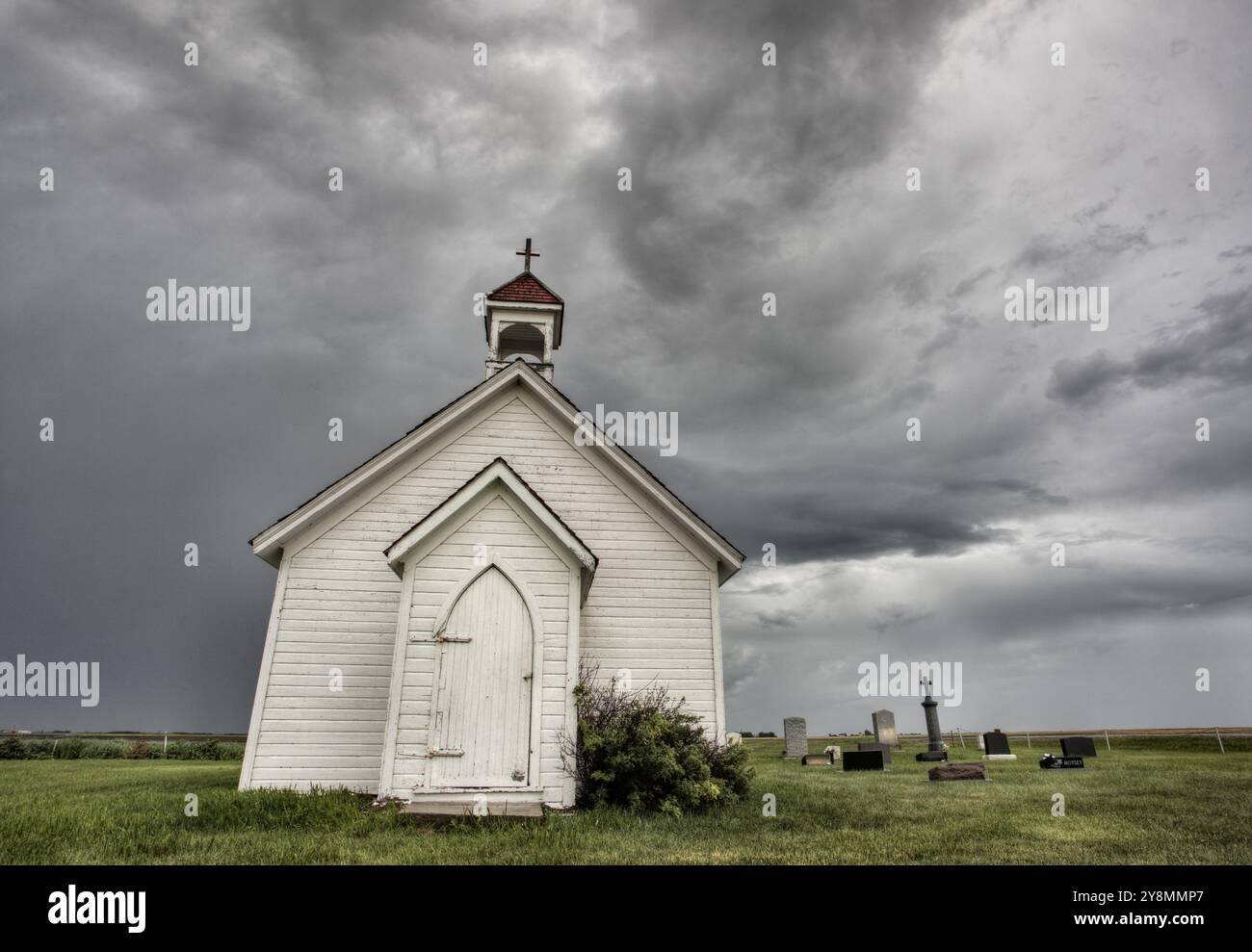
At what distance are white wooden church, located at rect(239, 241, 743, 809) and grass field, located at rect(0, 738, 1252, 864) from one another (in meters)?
1.22

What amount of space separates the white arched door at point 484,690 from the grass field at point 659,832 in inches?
38.8

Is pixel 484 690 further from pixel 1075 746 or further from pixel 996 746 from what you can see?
pixel 996 746

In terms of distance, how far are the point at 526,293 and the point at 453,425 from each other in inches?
174

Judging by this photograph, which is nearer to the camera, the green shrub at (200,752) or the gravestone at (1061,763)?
the gravestone at (1061,763)

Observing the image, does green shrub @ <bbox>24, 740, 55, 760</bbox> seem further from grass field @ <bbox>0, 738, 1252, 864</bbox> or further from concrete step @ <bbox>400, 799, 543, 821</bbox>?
concrete step @ <bbox>400, 799, 543, 821</bbox>

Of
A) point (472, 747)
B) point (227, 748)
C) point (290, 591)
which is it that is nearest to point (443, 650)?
point (472, 747)

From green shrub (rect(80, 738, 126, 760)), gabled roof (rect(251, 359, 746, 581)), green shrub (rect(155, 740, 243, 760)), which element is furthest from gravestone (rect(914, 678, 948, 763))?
green shrub (rect(80, 738, 126, 760))

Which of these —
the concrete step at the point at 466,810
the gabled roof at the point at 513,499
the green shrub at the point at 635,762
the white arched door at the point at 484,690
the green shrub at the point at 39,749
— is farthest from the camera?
the green shrub at the point at 39,749

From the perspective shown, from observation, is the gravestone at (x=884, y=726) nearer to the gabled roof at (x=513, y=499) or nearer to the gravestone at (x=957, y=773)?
the gravestone at (x=957, y=773)

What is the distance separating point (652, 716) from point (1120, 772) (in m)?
14.7

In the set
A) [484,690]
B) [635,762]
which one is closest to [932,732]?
[635,762]

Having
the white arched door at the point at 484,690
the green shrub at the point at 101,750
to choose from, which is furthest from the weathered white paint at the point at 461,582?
the green shrub at the point at 101,750

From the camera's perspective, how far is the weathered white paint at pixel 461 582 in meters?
9.90
